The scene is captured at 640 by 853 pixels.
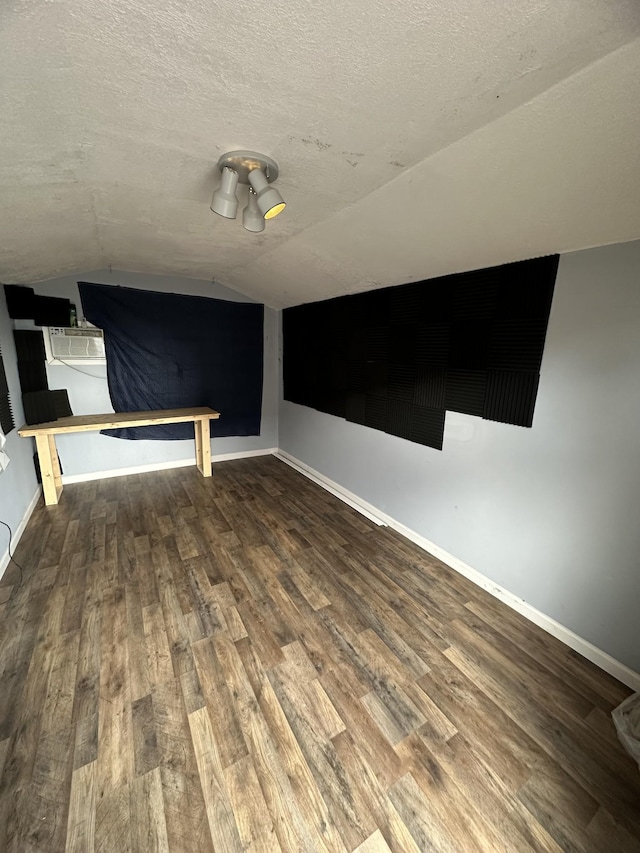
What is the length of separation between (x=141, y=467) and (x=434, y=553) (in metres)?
3.40

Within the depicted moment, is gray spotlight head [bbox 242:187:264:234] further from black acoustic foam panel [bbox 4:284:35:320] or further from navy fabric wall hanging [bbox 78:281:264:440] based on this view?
black acoustic foam panel [bbox 4:284:35:320]

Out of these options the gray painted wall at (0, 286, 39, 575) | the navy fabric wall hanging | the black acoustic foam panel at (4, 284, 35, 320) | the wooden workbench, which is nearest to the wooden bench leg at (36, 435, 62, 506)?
the wooden workbench

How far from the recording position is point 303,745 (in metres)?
1.30

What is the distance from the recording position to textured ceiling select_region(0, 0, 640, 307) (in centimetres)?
78

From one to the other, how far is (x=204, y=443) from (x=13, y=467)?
168 cm

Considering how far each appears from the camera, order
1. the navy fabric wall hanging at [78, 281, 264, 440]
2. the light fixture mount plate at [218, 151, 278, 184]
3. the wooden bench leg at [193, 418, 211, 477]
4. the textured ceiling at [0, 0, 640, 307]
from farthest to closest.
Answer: the wooden bench leg at [193, 418, 211, 477], the navy fabric wall hanging at [78, 281, 264, 440], the light fixture mount plate at [218, 151, 278, 184], the textured ceiling at [0, 0, 640, 307]

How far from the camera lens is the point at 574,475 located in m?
1.74

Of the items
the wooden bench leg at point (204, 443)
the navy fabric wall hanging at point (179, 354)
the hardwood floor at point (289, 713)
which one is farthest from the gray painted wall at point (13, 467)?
the wooden bench leg at point (204, 443)

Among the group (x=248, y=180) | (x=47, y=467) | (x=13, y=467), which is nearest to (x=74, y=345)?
(x=47, y=467)

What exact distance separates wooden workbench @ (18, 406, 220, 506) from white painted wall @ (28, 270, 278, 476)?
0.60 ft

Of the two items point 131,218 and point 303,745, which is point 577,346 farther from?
point 131,218

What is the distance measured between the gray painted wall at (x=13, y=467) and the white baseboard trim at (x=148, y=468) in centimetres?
40

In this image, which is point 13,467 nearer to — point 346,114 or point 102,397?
point 102,397

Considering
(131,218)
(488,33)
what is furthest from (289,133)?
(131,218)
